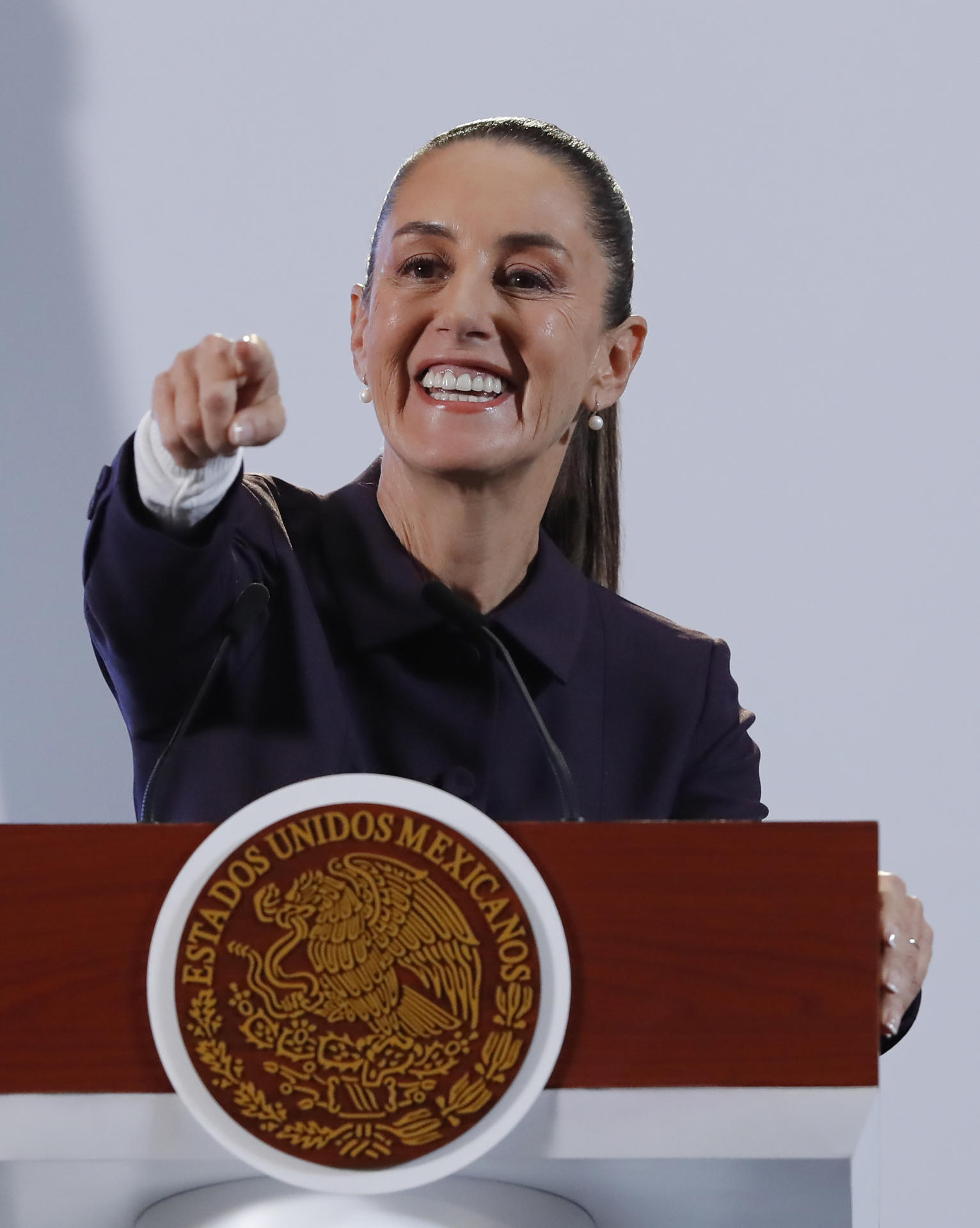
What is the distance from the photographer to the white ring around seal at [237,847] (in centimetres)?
68

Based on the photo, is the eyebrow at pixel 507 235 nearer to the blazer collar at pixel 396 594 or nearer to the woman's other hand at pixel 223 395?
the blazer collar at pixel 396 594

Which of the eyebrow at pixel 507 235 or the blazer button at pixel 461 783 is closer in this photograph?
the blazer button at pixel 461 783

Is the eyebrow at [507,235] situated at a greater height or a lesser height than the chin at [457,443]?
greater

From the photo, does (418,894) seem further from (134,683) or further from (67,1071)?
(134,683)

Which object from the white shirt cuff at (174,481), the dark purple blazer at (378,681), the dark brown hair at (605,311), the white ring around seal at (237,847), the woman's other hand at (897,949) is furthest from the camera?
the dark brown hair at (605,311)

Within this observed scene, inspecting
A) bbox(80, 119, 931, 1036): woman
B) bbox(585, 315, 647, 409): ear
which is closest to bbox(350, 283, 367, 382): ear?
bbox(80, 119, 931, 1036): woman

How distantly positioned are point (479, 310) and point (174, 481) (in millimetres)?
366

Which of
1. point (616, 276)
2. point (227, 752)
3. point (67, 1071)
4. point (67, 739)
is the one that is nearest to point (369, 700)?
point (227, 752)

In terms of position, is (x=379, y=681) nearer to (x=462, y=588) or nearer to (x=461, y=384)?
(x=462, y=588)

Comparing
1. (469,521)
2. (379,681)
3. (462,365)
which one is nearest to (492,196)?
(462,365)

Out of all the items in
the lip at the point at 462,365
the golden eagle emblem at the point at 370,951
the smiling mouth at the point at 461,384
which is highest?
the lip at the point at 462,365

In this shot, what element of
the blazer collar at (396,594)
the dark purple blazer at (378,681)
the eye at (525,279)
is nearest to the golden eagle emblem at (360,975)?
the dark purple blazer at (378,681)

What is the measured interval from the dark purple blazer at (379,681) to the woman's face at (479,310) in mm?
117

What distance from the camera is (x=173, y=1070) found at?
0.68 metres
